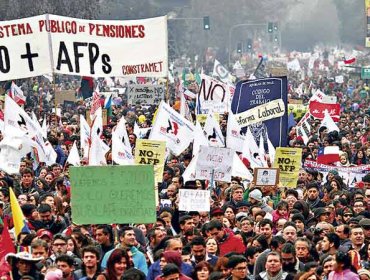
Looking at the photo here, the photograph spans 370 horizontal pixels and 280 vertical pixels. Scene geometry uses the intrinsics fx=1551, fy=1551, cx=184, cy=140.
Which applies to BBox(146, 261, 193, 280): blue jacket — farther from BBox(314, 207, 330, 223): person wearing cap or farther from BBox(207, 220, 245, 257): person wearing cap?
BBox(314, 207, 330, 223): person wearing cap

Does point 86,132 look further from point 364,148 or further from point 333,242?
point 333,242

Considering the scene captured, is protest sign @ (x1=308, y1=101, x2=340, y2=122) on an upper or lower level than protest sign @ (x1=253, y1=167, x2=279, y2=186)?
upper

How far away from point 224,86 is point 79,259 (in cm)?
1373

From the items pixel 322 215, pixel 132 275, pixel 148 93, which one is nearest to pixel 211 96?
pixel 148 93

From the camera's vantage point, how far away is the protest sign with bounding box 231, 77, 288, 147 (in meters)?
22.8

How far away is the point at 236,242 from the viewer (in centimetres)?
1401

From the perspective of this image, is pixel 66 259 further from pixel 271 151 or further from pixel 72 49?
pixel 271 151

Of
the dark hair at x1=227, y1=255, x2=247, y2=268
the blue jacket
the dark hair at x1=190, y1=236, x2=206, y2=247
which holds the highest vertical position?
the dark hair at x1=190, y1=236, x2=206, y2=247

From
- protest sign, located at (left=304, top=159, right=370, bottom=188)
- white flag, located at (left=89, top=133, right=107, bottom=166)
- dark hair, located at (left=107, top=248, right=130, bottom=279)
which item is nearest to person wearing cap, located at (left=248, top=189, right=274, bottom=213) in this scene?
white flag, located at (left=89, top=133, right=107, bottom=166)

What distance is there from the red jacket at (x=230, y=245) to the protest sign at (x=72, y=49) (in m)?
6.70

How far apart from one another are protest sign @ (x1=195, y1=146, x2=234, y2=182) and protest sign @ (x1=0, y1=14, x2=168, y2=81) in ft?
8.11

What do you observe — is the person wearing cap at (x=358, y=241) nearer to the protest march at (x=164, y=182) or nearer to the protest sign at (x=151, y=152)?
the protest march at (x=164, y=182)

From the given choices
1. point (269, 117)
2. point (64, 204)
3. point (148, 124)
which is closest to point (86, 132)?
point (269, 117)

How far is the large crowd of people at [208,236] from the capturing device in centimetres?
1189
